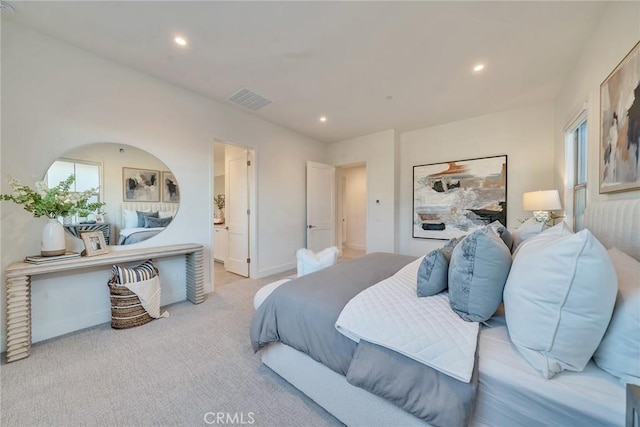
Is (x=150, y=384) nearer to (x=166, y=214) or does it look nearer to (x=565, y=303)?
(x=166, y=214)

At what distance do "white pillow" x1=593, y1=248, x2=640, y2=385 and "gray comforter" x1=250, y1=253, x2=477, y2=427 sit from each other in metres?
0.43

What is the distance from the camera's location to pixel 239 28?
194 centimetres

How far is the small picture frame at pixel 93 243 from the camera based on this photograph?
2.16 meters

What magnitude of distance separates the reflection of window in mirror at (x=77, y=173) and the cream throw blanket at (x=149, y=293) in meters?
1.00

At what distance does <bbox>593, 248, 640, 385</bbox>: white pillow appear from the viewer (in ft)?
2.36

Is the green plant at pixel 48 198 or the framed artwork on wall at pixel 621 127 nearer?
the framed artwork on wall at pixel 621 127

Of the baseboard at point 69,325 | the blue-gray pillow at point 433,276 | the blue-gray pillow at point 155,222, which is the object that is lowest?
the baseboard at point 69,325

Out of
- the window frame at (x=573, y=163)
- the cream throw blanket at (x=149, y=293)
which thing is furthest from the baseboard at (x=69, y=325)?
the window frame at (x=573, y=163)

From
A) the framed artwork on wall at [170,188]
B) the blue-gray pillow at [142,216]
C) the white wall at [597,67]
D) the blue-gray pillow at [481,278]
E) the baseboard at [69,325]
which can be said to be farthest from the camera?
the framed artwork on wall at [170,188]

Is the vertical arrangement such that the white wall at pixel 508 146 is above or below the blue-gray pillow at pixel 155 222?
above

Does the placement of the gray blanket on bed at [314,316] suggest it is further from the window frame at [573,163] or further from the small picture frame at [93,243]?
the window frame at [573,163]

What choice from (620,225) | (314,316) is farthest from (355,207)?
(314,316)

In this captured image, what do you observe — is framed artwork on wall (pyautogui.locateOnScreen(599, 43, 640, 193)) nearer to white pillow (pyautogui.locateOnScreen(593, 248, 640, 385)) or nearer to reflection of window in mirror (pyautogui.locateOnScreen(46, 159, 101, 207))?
white pillow (pyautogui.locateOnScreen(593, 248, 640, 385))

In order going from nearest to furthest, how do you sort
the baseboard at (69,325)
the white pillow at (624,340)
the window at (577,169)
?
the white pillow at (624,340), the baseboard at (69,325), the window at (577,169)
